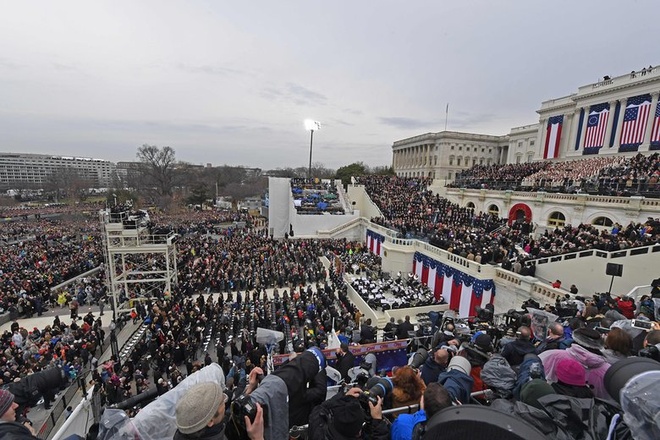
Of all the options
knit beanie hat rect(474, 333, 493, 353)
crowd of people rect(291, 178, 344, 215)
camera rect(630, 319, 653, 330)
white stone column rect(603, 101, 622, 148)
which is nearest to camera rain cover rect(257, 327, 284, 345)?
knit beanie hat rect(474, 333, 493, 353)

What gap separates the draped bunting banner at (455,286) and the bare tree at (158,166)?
60728mm

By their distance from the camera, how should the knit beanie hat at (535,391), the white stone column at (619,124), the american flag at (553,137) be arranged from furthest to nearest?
the american flag at (553,137) → the white stone column at (619,124) → the knit beanie hat at (535,391)

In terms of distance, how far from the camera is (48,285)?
1903cm

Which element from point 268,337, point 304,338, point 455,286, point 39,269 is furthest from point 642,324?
point 39,269

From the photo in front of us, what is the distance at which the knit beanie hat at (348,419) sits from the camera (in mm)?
2240

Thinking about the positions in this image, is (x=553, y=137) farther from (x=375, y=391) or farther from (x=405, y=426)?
(x=405, y=426)

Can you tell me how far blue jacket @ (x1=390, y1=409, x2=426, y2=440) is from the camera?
8.06ft

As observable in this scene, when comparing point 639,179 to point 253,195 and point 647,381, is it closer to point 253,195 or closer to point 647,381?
point 647,381

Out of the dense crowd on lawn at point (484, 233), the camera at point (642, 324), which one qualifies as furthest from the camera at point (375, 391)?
the dense crowd on lawn at point (484, 233)

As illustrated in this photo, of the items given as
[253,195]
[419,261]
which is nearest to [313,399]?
[419,261]

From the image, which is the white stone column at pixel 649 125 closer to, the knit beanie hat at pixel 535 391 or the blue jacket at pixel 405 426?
the knit beanie hat at pixel 535 391

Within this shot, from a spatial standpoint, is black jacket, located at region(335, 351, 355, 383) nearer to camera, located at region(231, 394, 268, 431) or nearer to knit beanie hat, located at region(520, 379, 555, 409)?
knit beanie hat, located at region(520, 379, 555, 409)

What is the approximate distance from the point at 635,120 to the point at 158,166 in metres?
74.5

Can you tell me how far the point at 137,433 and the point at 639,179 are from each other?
2499cm
